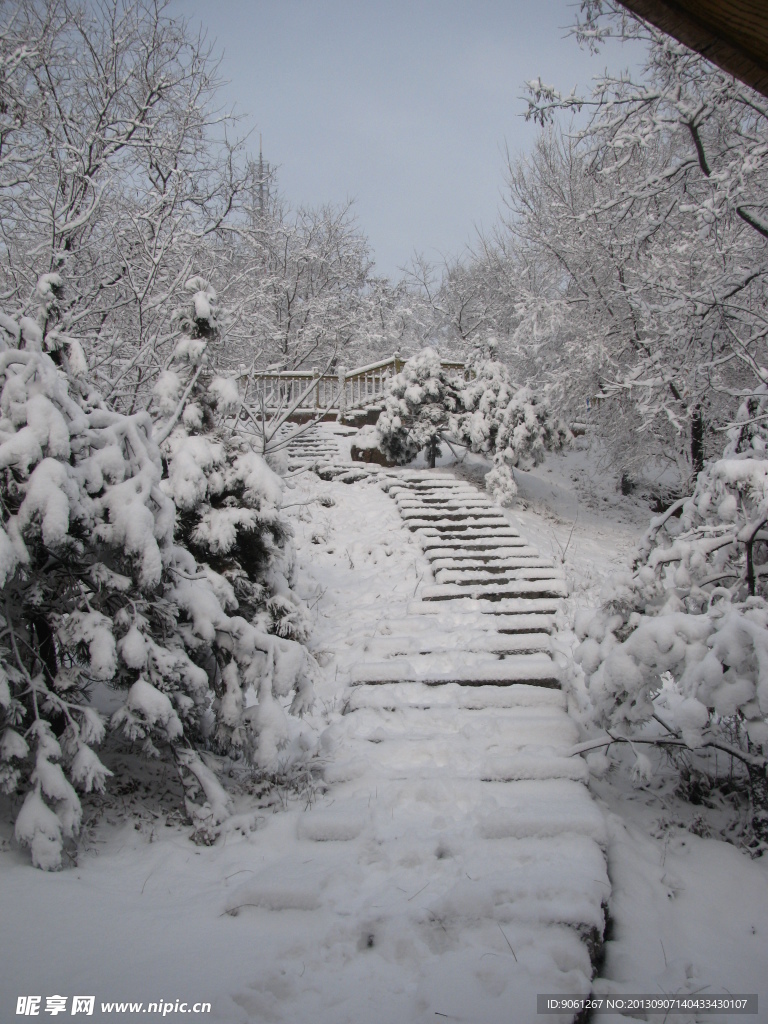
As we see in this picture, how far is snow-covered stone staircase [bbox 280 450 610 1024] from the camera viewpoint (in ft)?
6.91

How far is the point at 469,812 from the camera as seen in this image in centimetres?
292

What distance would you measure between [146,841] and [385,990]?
1379 millimetres

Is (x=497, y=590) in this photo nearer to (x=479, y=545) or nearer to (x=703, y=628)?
(x=479, y=545)

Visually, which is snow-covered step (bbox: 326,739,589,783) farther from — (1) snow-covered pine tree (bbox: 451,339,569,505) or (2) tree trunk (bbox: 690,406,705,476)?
(2) tree trunk (bbox: 690,406,705,476)

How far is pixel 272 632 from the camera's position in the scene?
12.6 ft

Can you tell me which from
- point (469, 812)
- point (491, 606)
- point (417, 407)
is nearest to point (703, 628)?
point (469, 812)

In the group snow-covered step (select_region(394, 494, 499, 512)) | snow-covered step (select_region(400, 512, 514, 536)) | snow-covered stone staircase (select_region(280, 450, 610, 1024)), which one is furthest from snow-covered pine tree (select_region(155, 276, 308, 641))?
snow-covered step (select_region(394, 494, 499, 512))

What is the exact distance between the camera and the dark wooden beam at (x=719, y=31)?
3.57 feet

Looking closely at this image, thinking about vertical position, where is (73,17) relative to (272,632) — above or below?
above

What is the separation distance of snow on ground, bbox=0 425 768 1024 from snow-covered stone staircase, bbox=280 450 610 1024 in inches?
0.4

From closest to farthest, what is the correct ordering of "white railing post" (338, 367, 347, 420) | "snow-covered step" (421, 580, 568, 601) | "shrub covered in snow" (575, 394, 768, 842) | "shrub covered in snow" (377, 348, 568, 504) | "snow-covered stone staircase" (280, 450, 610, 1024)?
"snow-covered stone staircase" (280, 450, 610, 1024), "shrub covered in snow" (575, 394, 768, 842), "snow-covered step" (421, 580, 568, 601), "shrub covered in snow" (377, 348, 568, 504), "white railing post" (338, 367, 347, 420)

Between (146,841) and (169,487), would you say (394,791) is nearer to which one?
(146,841)

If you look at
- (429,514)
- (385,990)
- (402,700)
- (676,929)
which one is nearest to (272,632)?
(402,700)

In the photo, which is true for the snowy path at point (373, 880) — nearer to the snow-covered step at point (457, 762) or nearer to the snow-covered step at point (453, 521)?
the snow-covered step at point (457, 762)
